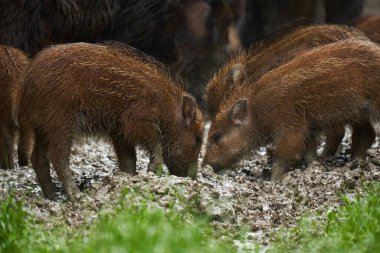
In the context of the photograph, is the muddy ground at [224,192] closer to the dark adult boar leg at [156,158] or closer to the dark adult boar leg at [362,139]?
the dark adult boar leg at [362,139]

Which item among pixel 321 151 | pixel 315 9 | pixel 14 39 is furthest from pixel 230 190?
pixel 315 9

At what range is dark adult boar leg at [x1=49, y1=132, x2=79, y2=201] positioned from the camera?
22.6ft

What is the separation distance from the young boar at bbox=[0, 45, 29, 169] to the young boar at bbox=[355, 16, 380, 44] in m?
3.22

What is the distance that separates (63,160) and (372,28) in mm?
3767

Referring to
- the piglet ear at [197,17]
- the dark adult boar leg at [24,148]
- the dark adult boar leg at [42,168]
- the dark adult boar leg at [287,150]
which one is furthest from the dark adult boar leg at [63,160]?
the piglet ear at [197,17]

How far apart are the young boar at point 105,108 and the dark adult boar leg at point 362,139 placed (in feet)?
4.82

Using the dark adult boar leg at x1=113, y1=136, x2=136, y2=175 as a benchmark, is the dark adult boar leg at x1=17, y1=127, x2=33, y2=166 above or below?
below

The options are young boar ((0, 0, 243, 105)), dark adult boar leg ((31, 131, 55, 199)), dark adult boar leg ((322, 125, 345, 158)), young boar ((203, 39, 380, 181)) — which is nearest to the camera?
A: dark adult boar leg ((31, 131, 55, 199))

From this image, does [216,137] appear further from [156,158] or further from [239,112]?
[156,158]

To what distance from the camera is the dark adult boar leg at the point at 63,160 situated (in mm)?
6891

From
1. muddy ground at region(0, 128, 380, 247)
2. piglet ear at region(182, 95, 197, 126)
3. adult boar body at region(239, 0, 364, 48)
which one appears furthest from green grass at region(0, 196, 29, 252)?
adult boar body at region(239, 0, 364, 48)

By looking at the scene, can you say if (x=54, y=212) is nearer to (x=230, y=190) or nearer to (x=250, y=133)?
(x=230, y=190)

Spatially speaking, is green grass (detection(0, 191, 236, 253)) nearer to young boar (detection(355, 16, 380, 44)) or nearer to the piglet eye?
the piglet eye

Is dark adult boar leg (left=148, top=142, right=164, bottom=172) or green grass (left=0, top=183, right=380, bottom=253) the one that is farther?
dark adult boar leg (left=148, top=142, right=164, bottom=172)
